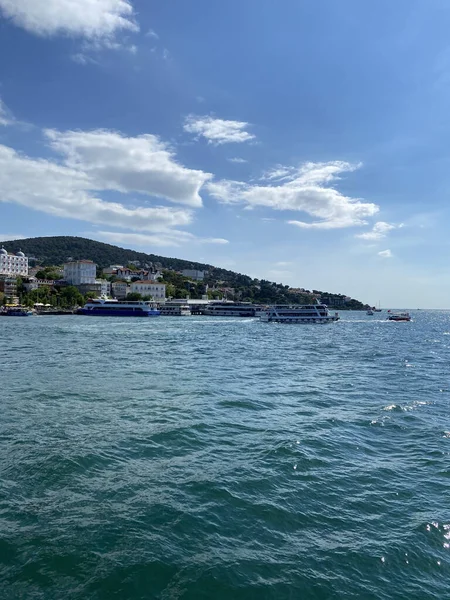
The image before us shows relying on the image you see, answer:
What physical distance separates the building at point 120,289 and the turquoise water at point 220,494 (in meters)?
132

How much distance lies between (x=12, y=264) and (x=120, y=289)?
34.7 metres

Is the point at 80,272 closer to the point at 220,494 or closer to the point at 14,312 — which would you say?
the point at 14,312

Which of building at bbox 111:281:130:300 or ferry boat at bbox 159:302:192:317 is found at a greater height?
building at bbox 111:281:130:300

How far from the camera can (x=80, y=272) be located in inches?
5674

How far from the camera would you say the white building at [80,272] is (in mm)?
143625

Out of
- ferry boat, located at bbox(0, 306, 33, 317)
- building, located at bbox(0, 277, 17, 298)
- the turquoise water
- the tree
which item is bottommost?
the turquoise water

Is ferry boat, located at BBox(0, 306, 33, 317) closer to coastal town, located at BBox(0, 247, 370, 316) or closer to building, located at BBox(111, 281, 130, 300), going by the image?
coastal town, located at BBox(0, 247, 370, 316)

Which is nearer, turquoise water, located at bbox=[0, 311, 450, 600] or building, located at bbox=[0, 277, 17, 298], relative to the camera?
turquoise water, located at bbox=[0, 311, 450, 600]

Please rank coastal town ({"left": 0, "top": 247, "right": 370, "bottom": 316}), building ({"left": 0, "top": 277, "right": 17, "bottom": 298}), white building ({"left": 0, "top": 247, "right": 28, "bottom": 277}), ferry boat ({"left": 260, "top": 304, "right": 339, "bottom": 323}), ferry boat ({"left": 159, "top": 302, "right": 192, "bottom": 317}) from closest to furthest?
ferry boat ({"left": 260, "top": 304, "right": 339, "bottom": 323}) → coastal town ({"left": 0, "top": 247, "right": 370, "bottom": 316}) → building ({"left": 0, "top": 277, "right": 17, "bottom": 298}) → ferry boat ({"left": 159, "top": 302, "right": 192, "bottom": 317}) → white building ({"left": 0, "top": 247, "right": 28, "bottom": 277})

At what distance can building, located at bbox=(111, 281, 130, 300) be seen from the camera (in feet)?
486

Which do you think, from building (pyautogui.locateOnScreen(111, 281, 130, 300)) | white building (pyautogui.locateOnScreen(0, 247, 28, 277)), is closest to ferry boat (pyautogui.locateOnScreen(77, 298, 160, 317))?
building (pyautogui.locateOnScreen(111, 281, 130, 300))

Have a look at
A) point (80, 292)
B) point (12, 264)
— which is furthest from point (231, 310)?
point (12, 264)

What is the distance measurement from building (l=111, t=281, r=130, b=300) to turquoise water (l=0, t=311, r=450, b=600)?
132 metres

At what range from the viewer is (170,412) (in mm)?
14492
